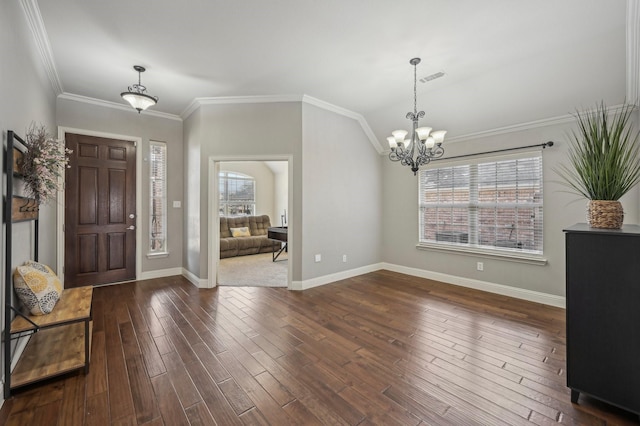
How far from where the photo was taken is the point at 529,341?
2711mm

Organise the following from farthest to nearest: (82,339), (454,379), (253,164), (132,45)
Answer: (253,164)
(132,45)
(82,339)
(454,379)

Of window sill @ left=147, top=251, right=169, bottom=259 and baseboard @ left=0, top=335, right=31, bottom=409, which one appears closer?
baseboard @ left=0, top=335, right=31, bottom=409

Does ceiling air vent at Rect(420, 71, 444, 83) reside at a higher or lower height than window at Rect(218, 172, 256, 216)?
higher

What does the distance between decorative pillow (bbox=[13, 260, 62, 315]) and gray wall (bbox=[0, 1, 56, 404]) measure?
0.12m

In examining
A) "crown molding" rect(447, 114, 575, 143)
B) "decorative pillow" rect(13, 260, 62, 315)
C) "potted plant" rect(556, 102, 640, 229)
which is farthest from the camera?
"crown molding" rect(447, 114, 575, 143)

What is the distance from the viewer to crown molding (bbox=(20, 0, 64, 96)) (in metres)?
2.34

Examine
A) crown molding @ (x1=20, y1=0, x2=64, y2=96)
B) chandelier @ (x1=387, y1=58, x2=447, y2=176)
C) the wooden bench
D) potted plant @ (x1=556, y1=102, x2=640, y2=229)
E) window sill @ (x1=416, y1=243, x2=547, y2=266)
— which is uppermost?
crown molding @ (x1=20, y1=0, x2=64, y2=96)

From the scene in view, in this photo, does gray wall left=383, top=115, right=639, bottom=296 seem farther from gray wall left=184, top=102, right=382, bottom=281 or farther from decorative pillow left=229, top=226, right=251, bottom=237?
decorative pillow left=229, top=226, right=251, bottom=237

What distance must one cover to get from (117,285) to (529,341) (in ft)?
18.1

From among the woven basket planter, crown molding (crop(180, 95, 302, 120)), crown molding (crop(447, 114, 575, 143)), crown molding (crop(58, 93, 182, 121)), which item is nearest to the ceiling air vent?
crown molding (crop(447, 114, 575, 143))

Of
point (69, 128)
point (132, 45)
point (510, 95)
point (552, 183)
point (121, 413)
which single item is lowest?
point (121, 413)

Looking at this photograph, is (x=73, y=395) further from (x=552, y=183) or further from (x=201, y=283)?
(x=552, y=183)

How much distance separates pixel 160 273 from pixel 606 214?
5732mm

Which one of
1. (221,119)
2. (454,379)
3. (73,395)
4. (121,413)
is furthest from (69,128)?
(454,379)
